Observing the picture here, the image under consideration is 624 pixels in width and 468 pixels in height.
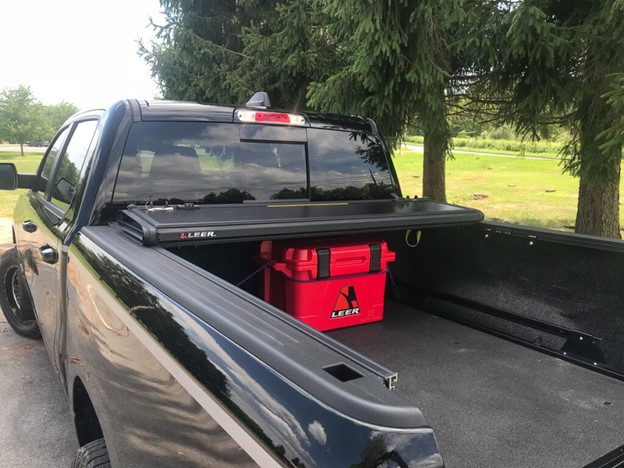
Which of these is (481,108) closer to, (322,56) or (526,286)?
(322,56)

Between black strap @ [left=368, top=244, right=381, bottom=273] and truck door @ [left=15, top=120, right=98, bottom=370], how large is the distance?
167 cm

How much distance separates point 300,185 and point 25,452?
236cm

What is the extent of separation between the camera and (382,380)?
111cm

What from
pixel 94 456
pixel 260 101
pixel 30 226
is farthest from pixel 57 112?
pixel 94 456

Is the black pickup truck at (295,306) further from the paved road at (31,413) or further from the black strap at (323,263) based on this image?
the paved road at (31,413)

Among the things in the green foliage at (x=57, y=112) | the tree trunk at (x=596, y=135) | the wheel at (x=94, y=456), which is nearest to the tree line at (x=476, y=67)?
the tree trunk at (x=596, y=135)

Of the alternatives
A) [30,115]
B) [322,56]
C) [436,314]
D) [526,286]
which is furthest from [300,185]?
[30,115]

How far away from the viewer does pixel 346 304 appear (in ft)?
10.1

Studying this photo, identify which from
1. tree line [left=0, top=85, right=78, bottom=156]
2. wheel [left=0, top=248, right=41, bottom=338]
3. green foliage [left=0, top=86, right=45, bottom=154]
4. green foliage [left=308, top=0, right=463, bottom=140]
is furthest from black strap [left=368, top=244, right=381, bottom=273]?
green foliage [left=0, top=86, right=45, bottom=154]

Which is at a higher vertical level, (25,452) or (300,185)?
(300,185)

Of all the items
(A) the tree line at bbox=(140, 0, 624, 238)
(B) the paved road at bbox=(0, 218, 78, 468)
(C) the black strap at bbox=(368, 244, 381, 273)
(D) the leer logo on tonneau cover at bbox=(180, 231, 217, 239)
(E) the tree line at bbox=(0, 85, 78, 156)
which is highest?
(E) the tree line at bbox=(0, 85, 78, 156)

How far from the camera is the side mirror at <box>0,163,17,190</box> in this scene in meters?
3.62

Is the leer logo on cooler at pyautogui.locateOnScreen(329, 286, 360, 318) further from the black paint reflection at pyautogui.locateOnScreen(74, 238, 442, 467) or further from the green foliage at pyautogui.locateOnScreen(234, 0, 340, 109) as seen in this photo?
the green foliage at pyautogui.locateOnScreen(234, 0, 340, 109)

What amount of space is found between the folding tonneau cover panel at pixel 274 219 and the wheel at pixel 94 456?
0.85 m
